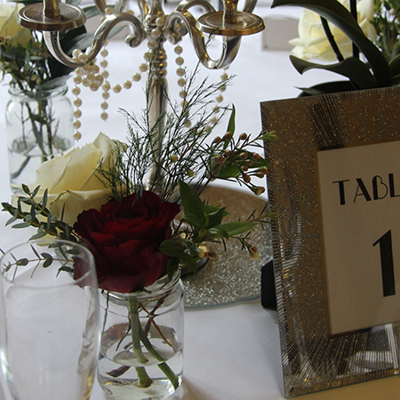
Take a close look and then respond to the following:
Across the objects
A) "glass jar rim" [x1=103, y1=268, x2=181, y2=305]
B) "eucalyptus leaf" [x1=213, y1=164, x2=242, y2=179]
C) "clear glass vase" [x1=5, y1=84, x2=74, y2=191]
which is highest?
"clear glass vase" [x1=5, y1=84, x2=74, y2=191]

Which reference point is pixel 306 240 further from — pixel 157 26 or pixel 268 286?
pixel 157 26

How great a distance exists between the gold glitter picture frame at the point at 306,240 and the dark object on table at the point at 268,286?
0.09 meters

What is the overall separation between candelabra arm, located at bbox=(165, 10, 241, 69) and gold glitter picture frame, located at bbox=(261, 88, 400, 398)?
99 millimetres

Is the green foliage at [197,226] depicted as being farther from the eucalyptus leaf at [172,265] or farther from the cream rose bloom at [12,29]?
the cream rose bloom at [12,29]

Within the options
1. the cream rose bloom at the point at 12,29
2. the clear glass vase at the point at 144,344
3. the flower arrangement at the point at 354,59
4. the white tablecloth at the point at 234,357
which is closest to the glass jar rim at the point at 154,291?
the clear glass vase at the point at 144,344

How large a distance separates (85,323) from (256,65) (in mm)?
1051

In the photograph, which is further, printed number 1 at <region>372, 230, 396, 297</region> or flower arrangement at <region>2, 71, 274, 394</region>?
printed number 1 at <region>372, 230, 396, 297</region>

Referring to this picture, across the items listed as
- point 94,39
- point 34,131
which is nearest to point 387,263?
point 94,39

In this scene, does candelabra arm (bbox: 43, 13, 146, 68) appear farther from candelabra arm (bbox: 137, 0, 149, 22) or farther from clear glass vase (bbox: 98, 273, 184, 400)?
clear glass vase (bbox: 98, 273, 184, 400)

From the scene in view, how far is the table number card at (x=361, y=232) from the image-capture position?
59 cm

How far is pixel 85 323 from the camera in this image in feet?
1.36

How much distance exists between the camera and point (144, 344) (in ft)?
1.71

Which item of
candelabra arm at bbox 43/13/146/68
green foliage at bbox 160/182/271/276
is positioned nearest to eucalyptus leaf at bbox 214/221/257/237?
green foliage at bbox 160/182/271/276

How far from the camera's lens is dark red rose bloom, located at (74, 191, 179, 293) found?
0.46 meters
